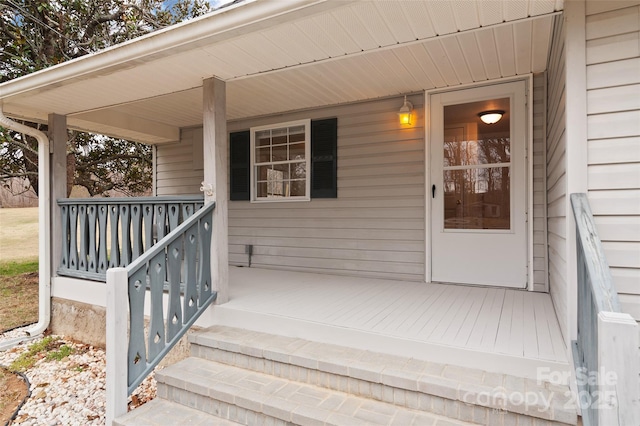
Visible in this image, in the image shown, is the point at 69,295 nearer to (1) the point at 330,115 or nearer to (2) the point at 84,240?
(2) the point at 84,240

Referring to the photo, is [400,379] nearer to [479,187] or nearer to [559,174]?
[559,174]

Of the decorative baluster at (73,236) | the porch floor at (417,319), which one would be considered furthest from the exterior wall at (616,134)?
the decorative baluster at (73,236)

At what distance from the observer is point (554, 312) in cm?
292

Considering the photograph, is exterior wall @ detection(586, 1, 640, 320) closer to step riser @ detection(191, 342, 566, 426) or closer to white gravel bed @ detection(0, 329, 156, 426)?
step riser @ detection(191, 342, 566, 426)

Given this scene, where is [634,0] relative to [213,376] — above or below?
above

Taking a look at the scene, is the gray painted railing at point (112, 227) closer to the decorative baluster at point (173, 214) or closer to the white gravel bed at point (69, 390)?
the decorative baluster at point (173, 214)

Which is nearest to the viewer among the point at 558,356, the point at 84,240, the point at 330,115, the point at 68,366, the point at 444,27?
the point at 558,356

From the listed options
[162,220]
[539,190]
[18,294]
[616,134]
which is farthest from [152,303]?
[18,294]

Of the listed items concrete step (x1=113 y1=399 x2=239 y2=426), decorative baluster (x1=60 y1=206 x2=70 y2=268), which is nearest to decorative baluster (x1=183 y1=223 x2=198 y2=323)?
concrete step (x1=113 y1=399 x2=239 y2=426)

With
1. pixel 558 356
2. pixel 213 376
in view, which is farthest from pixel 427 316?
pixel 213 376

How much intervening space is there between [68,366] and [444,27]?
444 cm

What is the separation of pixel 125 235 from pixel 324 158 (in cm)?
248

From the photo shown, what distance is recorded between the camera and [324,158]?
4.77 metres

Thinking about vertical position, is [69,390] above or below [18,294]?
below
